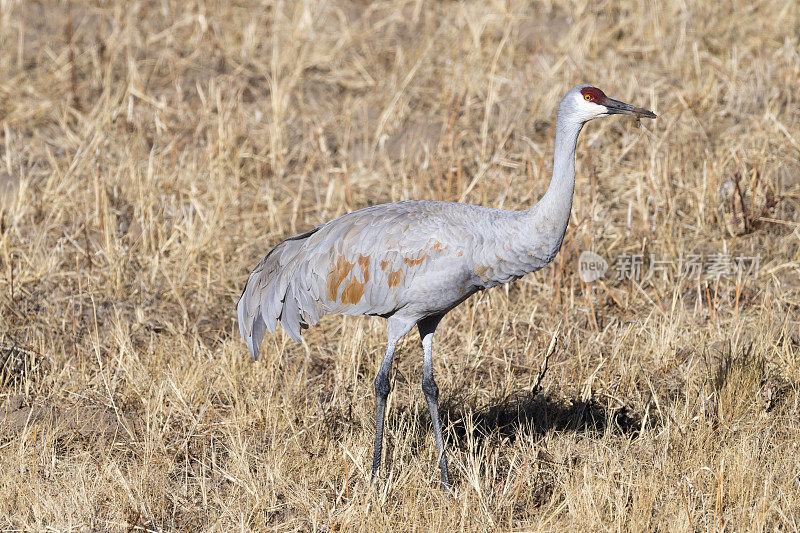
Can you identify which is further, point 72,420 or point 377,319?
point 377,319

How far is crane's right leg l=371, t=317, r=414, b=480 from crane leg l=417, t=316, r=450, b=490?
0.19 metres

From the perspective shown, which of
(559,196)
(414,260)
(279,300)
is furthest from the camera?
(279,300)

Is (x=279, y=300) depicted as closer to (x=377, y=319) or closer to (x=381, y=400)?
(x=381, y=400)

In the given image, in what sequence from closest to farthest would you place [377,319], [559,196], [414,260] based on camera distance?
1. [559,196]
2. [414,260]
3. [377,319]

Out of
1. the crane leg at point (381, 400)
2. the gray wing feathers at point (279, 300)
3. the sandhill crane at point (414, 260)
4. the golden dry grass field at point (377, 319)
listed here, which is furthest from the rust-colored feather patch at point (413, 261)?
the golden dry grass field at point (377, 319)

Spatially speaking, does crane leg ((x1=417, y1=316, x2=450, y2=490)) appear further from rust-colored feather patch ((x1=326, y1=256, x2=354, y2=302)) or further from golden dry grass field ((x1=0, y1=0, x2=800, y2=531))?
rust-colored feather patch ((x1=326, y1=256, x2=354, y2=302))

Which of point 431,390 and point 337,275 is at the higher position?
point 337,275

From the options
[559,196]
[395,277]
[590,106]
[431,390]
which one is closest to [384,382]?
[431,390]

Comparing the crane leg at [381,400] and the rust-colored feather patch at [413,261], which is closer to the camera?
the rust-colored feather patch at [413,261]

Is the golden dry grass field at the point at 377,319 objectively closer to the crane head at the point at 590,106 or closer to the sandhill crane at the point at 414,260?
the sandhill crane at the point at 414,260

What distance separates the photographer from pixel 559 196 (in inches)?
146

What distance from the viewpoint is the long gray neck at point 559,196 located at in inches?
146

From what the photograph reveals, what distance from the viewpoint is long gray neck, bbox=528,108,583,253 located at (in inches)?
146

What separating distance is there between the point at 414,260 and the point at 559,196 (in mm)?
649
